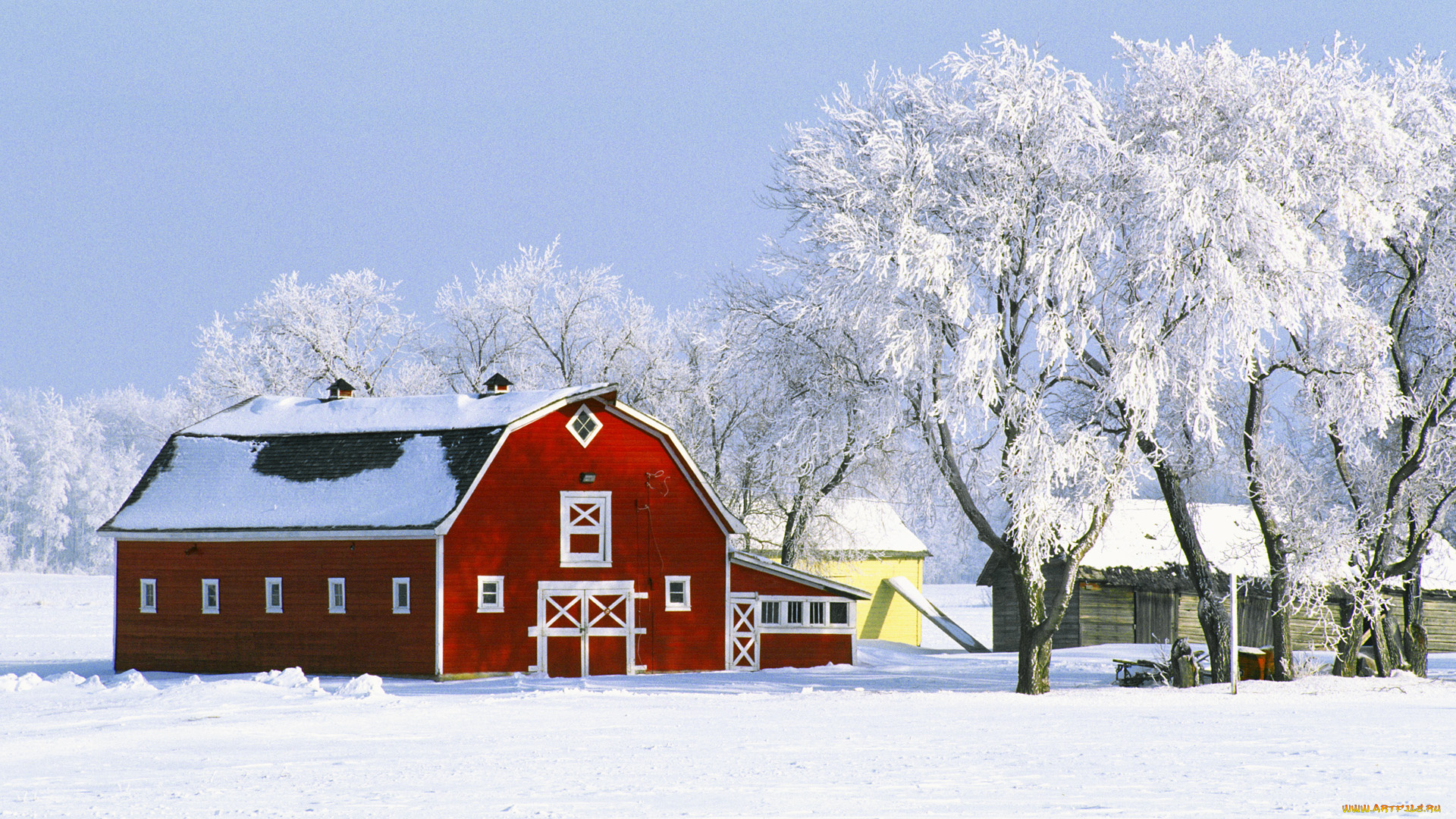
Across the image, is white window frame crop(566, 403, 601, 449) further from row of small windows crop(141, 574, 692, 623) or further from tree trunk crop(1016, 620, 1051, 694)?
tree trunk crop(1016, 620, 1051, 694)

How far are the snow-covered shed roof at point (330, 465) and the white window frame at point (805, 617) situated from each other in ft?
22.6

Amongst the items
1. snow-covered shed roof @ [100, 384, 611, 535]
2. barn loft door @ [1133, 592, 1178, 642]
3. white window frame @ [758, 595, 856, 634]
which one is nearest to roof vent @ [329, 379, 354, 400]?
snow-covered shed roof @ [100, 384, 611, 535]

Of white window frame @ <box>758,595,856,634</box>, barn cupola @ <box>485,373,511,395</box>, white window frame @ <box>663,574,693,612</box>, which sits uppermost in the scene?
barn cupola @ <box>485,373,511,395</box>

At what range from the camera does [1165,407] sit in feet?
84.5

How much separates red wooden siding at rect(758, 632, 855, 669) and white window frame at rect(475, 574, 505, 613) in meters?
6.61

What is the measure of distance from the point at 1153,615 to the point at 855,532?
10.9m

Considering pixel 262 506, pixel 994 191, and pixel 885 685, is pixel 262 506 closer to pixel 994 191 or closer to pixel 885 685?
pixel 885 685

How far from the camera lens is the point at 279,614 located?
28578 millimetres

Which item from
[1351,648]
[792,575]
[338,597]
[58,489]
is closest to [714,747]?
[338,597]

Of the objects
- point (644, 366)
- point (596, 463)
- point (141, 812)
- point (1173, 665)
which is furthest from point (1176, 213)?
point (644, 366)

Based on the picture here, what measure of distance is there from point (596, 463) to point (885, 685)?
7.73 meters

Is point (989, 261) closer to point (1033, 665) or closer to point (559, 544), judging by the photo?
point (1033, 665)

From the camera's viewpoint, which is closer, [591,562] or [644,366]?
[591,562]

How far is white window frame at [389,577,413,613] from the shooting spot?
90.2 feet
